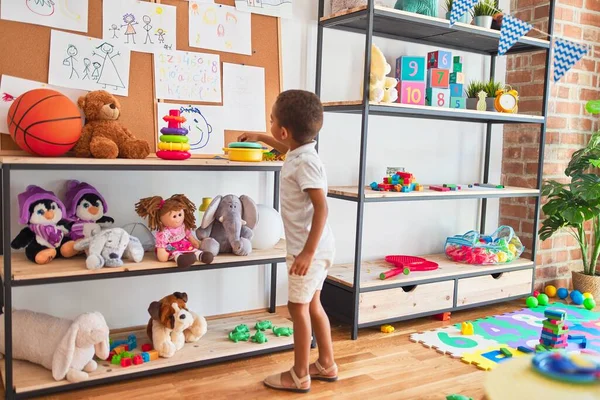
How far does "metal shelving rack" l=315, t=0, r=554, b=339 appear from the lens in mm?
2598

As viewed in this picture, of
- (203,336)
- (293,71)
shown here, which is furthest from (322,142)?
(203,336)

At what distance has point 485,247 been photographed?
3191 mm

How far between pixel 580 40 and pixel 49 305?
333cm

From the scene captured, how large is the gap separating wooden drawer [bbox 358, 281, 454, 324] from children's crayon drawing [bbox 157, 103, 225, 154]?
3.18 feet

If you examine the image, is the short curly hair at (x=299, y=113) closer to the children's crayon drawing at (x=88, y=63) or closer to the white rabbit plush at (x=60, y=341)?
the children's crayon drawing at (x=88, y=63)

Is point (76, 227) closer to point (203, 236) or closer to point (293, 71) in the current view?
point (203, 236)

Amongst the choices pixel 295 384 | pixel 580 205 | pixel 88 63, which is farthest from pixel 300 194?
pixel 580 205

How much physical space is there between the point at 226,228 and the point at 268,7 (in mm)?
1078

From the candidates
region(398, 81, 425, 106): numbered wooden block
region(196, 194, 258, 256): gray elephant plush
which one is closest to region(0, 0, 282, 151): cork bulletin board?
region(196, 194, 258, 256): gray elephant plush

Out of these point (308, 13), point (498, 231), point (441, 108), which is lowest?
point (498, 231)

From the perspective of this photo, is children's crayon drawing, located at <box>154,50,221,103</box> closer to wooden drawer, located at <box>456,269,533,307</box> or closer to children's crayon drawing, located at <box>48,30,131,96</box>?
children's crayon drawing, located at <box>48,30,131,96</box>

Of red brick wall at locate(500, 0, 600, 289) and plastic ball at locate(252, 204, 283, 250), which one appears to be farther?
red brick wall at locate(500, 0, 600, 289)

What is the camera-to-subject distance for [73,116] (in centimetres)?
200

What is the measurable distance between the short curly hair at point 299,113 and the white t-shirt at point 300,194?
0.06 m
